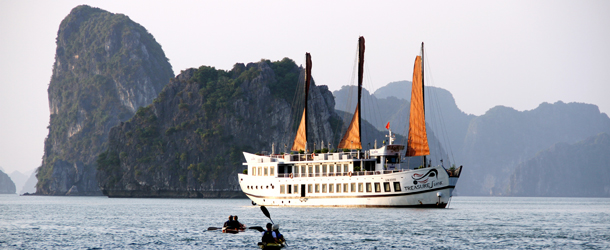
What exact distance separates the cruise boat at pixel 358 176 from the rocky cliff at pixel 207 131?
3114 inches

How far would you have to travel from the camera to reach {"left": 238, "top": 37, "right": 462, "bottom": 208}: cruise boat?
67.0m

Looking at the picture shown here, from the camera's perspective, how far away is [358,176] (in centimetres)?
6988

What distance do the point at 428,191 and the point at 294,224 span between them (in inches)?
710

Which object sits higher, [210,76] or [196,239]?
[210,76]

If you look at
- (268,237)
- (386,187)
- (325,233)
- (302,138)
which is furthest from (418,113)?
(268,237)

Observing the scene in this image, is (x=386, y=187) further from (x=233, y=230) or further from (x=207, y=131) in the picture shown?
(x=207, y=131)

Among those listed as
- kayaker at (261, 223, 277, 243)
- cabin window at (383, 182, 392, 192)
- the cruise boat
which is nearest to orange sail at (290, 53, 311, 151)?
the cruise boat

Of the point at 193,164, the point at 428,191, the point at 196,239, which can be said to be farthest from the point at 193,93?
the point at 196,239

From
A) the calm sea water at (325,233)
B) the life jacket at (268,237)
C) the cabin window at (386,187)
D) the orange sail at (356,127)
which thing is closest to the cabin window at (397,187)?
the cabin window at (386,187)

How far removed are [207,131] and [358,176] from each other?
98.6 meters

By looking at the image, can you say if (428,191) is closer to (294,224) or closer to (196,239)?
(294,224)

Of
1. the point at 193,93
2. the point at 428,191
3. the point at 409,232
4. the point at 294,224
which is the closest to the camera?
the point at 409,232

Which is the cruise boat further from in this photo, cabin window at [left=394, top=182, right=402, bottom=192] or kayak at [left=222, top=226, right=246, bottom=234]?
kayak at [left=222, top=226, right=246, bottom=234]

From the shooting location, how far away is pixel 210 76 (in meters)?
174
